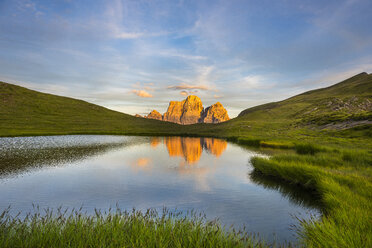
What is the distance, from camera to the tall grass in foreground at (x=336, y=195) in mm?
6594

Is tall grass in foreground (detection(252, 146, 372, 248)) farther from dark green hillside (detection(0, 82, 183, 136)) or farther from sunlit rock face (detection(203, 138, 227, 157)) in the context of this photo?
dark green hillside (detection(0, 82, 183, 136))

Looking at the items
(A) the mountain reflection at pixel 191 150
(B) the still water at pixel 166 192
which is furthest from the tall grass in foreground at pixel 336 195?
(A) the mountain reflection at pixel 191 150

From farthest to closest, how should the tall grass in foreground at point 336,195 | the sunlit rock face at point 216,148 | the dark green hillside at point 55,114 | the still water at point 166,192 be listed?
1. the dark green hillside at point 55,114
2. the sunlit rock face at point 216,148
3. the still water at point 166,192
4. the tall grass in foreground at point 336,195

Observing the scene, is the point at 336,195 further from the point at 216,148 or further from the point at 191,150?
the point at 216,148

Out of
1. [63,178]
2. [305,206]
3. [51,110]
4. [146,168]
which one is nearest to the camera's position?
[305,206]

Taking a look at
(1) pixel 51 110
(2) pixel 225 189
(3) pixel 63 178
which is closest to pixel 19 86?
(1) pixel 51 110

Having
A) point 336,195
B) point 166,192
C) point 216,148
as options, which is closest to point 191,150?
point 216,148

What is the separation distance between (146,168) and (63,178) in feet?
29.1

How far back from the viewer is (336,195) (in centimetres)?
1177

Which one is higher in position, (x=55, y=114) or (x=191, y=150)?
(x=55, y=114)

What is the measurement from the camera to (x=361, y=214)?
8.30 metres

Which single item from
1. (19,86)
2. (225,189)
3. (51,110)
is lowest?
(225,189)

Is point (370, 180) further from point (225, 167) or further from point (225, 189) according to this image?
point (225, 167)

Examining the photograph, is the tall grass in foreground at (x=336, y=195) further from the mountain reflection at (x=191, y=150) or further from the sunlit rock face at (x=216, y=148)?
the sunlit rock face at (x=216, y=148)
